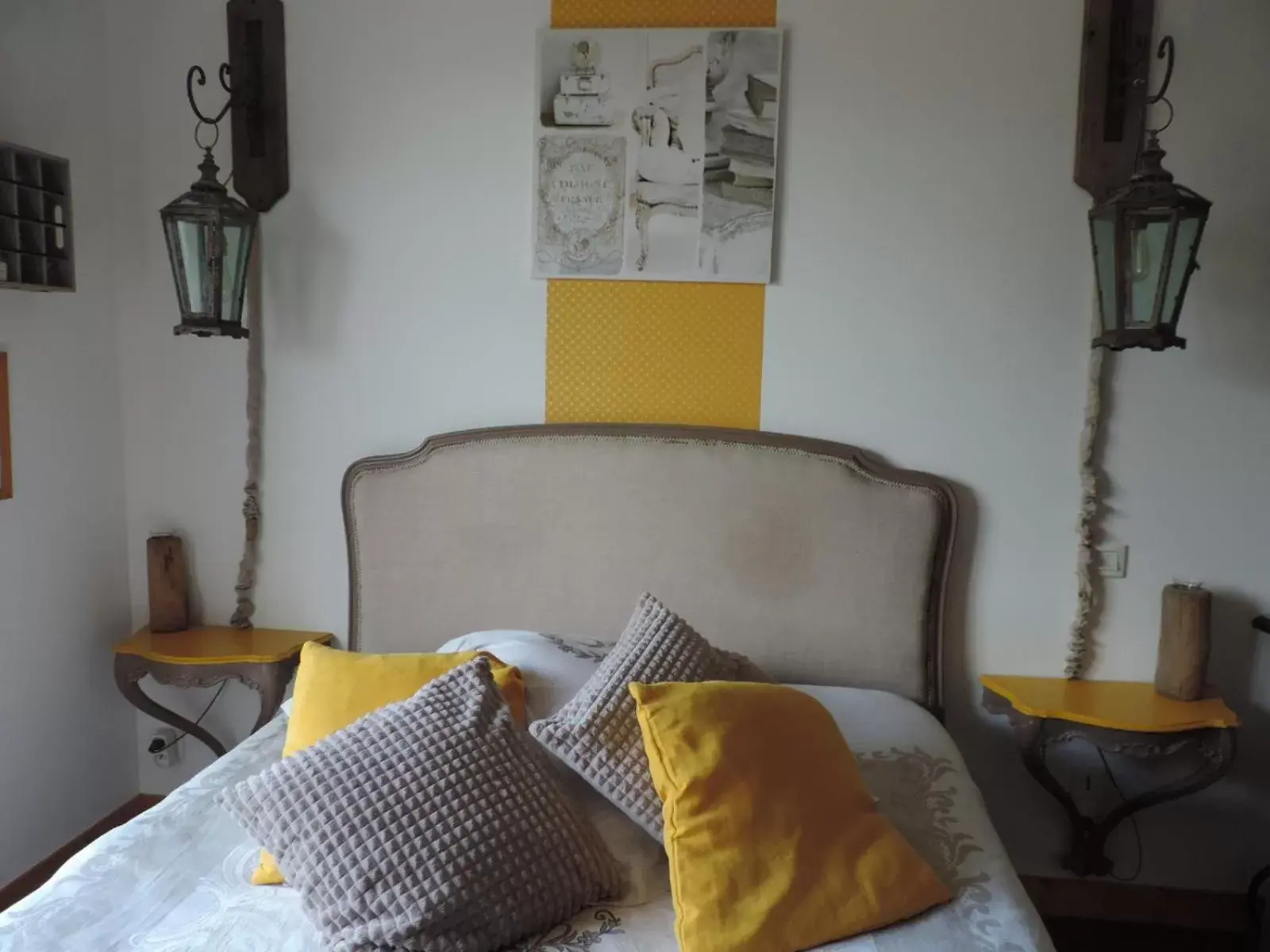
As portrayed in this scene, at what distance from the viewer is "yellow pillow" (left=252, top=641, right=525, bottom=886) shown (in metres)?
1.69

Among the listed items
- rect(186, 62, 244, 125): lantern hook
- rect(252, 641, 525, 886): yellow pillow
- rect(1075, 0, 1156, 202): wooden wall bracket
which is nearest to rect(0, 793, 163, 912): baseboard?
rect(252, 641, 525, 886): yellow pillow

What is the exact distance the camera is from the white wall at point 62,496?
2.25 m

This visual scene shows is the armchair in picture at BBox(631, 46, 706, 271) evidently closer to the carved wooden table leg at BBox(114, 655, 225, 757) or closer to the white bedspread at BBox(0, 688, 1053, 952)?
the white bedspread at BBox(0, 688, 1053, 952)

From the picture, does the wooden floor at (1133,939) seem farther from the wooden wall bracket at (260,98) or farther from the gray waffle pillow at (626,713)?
the wooden wall bracket at (260,98)

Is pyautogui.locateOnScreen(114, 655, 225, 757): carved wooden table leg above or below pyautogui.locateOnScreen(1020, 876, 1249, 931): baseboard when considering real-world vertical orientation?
above

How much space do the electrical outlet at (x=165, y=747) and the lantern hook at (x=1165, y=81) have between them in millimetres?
2957

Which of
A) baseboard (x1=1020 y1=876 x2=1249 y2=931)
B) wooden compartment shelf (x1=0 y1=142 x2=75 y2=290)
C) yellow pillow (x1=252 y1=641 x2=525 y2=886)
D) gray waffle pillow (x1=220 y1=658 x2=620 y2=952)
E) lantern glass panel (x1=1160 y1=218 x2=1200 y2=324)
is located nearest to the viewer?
gray waffle pillow (x1=220 y1=658 x2=620 y2=952)

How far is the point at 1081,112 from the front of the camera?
217 cm

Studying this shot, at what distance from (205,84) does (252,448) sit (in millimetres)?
966

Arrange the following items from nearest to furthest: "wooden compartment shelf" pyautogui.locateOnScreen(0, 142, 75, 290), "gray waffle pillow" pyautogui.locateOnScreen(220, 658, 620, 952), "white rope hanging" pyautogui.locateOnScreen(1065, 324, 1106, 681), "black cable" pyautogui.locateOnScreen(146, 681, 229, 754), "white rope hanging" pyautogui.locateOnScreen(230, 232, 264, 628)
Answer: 1. "gray waffle pillow" pyautogui.locateOnScreen(220, 658, 620, 952)
2. "wooden compartment shelf" pyautogui.locateOnScreen(0, 142, 75, 290)
3. "white rope hanging" pyautogui.locateOnScreen(1065, 324, 1106, 681)
4. "white rope hanging" pyautogui.locateOnScreen(230, 232, 264, 628)
5. "black cable" pyautogui.locateOnScreen(146, 681, 229, 754)

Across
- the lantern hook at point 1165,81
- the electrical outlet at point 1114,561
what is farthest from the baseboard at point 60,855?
the lantern hook at point 1165,81

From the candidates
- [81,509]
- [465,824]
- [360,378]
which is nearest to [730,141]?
[360,378]

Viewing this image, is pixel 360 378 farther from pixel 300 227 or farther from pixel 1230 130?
pixel 1230 130

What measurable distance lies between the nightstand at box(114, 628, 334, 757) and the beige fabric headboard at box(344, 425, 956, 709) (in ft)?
0.84
